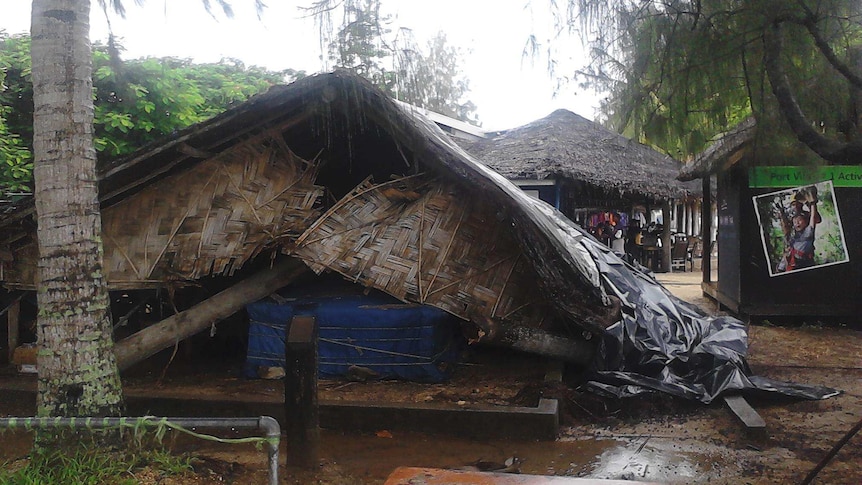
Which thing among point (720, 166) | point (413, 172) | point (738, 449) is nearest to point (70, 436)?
point (413, 172)

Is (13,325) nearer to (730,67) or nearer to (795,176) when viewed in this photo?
(730,67)

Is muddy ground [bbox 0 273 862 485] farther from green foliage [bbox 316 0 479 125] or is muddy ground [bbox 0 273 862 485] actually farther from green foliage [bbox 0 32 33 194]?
green foliage [bbox 0 32 33 194]

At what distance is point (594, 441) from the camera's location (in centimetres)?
528

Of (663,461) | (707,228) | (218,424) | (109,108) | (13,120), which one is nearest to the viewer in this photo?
(218,424)

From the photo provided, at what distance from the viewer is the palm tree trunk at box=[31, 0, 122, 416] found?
13.3 ft

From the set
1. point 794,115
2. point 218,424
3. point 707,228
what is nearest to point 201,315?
point 218,424

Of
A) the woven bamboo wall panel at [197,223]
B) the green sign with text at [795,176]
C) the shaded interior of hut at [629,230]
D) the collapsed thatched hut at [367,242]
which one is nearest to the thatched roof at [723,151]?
the green sign with text at [795,176]

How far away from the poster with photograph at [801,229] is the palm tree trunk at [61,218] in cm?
898

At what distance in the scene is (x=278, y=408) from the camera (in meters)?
5.67

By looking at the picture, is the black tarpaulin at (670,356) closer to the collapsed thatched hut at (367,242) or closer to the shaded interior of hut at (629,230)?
the collapsed thatched hut at (367,242)

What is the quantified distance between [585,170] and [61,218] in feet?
42.6

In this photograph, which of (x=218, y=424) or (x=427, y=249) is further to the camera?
(x=427, y=249)

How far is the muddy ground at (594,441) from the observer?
451 centimetres

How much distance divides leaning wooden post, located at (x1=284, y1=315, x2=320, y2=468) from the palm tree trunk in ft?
3.93
